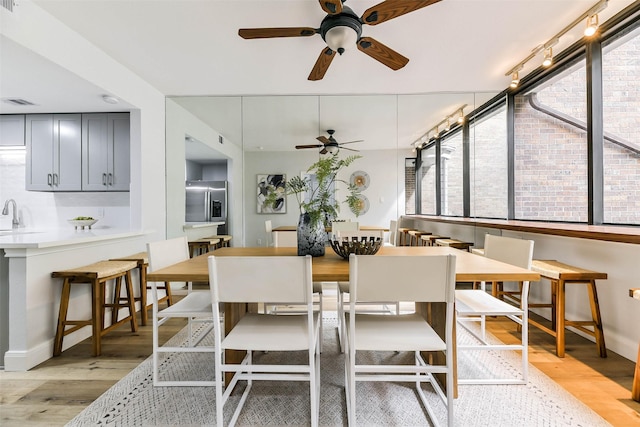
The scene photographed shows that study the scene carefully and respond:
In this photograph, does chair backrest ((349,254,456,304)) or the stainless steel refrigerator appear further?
the stainless steel refrigerator

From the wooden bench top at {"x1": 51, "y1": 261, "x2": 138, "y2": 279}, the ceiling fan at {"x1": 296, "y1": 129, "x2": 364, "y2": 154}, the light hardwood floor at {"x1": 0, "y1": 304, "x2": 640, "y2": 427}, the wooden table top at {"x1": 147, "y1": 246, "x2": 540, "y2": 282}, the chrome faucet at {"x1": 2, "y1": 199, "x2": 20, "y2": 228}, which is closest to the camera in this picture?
the wooden table top at {"x1": 147, "y1": 246, "x2": 540, "y2": 282}

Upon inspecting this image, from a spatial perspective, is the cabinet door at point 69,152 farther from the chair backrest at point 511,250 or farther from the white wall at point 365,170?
the chair backrest at point 511,250

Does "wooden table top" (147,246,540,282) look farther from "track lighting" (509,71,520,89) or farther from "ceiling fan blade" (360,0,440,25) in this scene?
"track lighting" (509,71,520,89)

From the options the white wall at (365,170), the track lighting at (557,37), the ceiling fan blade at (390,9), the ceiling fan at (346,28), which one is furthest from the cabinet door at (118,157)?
the track lighting at (557,37)

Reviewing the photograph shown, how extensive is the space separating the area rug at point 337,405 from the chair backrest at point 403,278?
722 mm

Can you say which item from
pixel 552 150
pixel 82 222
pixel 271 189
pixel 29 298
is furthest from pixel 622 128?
pixel 82 222

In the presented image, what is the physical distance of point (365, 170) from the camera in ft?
12.7

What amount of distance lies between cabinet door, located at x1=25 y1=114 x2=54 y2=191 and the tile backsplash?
275mm

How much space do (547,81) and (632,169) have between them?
134 centimetres

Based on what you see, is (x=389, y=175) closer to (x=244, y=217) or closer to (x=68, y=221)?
(x=244, y=217)

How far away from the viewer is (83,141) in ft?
11.1

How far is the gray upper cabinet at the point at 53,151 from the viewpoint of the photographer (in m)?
3.35

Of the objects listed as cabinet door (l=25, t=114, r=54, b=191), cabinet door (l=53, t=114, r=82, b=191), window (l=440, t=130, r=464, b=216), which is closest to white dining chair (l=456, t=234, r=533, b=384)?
window (l=440, t=130, r=464, b=216)

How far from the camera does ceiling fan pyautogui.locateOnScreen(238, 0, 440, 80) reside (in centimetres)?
162
